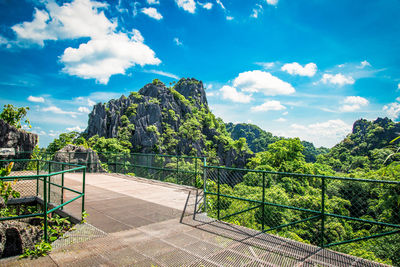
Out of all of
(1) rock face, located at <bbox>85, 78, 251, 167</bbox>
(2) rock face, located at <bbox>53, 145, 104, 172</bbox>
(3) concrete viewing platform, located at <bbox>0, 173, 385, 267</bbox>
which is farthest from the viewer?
(1) rock face, located at <bbox>85, 78, 251, 167</bbox>

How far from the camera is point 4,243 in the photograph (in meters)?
3.60

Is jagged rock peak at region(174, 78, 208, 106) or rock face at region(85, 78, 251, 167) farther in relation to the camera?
jagged rock peak at region(174, 78, 208, 106)

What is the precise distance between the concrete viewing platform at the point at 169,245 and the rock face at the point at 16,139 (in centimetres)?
1264

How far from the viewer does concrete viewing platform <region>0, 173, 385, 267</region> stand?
358 cm

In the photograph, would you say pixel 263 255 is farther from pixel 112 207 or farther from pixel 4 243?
pixel 112 207

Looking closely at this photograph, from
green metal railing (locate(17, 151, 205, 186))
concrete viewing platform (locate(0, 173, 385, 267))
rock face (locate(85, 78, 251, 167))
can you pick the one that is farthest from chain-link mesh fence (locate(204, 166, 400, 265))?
rock face (locate(85, 78, 251, 167))

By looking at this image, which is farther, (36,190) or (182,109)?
(182,109)

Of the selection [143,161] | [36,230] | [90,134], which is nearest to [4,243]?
[36,230]

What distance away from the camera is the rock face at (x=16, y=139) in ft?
50.1

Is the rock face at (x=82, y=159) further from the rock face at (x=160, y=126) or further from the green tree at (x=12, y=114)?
the rock face at (x=160, y=126)

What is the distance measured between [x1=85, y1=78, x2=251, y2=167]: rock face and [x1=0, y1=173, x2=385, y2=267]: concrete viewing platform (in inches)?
2203

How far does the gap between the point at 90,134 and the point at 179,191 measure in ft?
191

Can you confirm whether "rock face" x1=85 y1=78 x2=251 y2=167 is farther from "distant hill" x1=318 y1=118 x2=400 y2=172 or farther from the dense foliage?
the dense foliage

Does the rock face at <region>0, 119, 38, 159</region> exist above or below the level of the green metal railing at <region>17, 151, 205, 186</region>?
above
